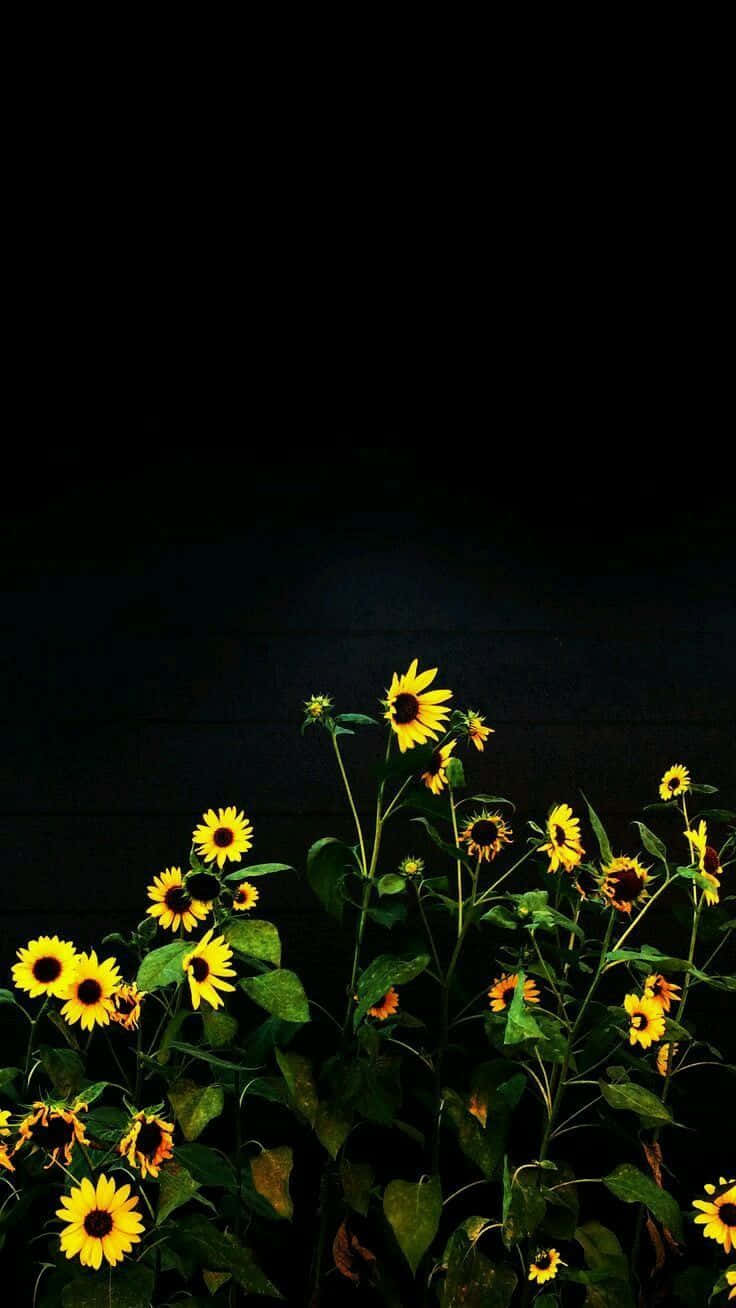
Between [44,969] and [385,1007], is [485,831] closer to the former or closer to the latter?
[385,1007]

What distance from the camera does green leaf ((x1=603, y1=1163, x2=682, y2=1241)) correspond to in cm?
115

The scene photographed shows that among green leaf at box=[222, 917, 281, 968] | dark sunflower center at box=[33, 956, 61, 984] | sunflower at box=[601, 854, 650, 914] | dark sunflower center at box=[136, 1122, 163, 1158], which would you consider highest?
sunflower at box=[601, 854, 650, 914]

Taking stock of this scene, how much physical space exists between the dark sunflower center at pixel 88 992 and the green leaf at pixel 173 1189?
19 cm

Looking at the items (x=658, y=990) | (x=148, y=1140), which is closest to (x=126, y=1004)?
(x=148, y=1140)

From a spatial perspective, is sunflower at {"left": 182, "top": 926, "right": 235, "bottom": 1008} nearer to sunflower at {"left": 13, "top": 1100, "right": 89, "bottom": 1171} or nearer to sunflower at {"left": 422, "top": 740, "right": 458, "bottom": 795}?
sunflower at {"left": 13, "top": 1100, "right": 89, "bottom": 1171}

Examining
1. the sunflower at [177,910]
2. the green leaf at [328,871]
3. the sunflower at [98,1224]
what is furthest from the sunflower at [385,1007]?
the sunflower at [98,1224]

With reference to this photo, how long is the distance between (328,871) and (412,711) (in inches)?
8.2

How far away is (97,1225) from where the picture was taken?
39.8 inches

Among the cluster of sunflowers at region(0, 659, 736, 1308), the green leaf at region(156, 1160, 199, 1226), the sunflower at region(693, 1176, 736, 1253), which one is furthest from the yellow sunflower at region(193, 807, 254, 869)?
the sunflower at region(693, 1176, 736, 1253)

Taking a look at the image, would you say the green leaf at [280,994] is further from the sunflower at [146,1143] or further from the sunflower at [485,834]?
the sunflower at [485,834]

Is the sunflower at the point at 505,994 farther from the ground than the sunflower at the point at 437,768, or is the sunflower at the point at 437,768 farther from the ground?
the sunflower at the point at 437,768

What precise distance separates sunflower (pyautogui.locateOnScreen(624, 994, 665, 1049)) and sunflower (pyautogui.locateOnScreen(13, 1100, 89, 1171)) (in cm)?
60

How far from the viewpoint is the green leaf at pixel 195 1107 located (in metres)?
1.16

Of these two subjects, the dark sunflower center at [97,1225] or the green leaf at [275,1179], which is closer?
the dark sunflower center at [97,1225]
